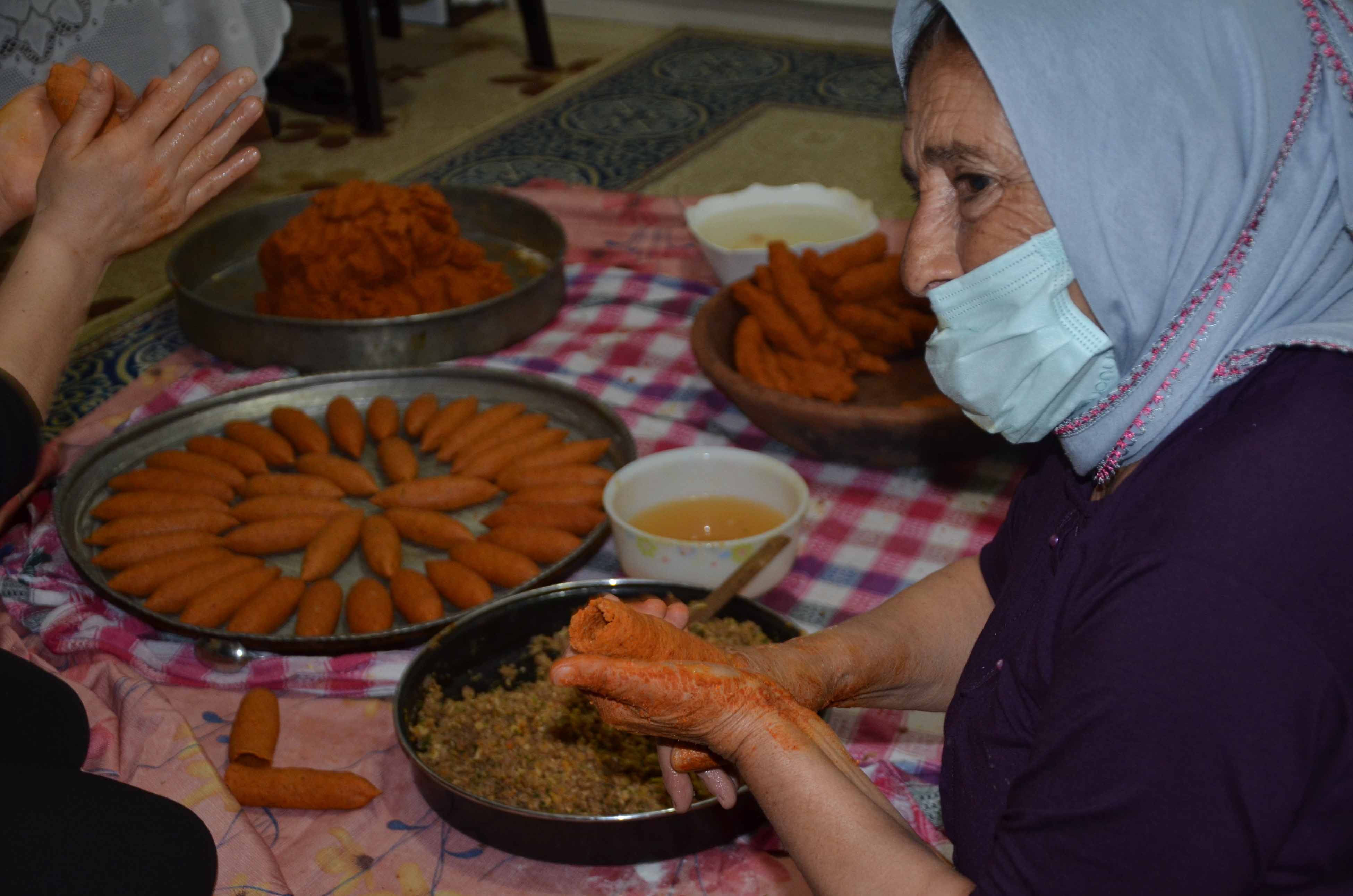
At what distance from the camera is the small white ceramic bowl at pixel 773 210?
268cm

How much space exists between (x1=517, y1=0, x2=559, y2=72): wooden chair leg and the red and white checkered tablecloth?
3.02 meters

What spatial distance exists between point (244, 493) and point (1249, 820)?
169 centimetres

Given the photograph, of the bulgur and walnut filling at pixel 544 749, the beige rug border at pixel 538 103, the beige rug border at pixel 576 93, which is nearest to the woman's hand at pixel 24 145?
the bulgur and walnut filling at pixel 544 749

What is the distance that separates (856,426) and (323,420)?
40.7 inches

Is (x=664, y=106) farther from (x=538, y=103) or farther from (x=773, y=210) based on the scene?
(x=773, y=210)

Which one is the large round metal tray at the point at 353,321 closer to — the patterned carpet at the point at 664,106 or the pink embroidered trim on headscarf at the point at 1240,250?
the patterned carpet at the point at 664,106

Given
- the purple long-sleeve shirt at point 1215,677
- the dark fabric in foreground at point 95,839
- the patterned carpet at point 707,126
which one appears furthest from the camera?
the patterned carpet at point 707,126

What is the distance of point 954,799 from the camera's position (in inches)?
47.7

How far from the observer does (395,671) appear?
171 cm

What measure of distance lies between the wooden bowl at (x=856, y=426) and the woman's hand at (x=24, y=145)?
1.02 m

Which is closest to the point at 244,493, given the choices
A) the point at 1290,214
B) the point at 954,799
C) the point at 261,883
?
the point at 261,883

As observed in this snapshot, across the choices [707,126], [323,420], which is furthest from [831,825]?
[707,126]

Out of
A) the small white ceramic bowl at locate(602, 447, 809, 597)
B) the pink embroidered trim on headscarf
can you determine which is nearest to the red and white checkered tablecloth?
the small white ceramic bowl at locate(602, 447, 809, 597)

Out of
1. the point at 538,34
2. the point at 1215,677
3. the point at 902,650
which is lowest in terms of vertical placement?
the point at 538,34
